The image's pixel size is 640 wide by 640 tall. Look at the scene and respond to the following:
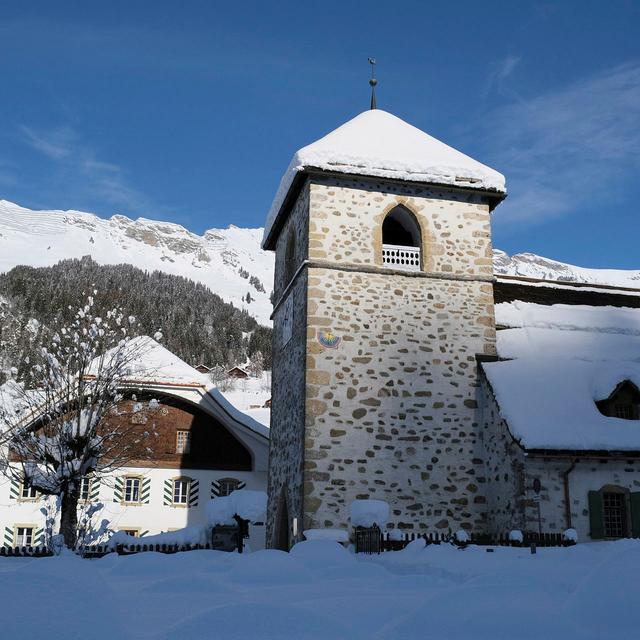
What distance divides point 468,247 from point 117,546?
11.1m

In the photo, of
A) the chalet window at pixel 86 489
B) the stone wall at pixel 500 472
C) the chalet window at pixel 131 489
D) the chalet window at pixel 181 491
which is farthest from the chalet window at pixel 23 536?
the stone wall at pixel 500 472

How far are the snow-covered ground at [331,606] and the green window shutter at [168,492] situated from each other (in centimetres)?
2185

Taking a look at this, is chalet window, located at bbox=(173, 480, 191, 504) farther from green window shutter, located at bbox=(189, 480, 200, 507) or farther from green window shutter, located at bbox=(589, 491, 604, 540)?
green window shutter, located at bbox=(589, 491, 604, 540)

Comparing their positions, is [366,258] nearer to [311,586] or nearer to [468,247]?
[468,247]

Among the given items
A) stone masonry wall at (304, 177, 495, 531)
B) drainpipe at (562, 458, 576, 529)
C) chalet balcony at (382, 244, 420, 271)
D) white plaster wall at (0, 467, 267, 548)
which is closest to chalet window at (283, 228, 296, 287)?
stone masonry wall at (304, 177, 495, 531)

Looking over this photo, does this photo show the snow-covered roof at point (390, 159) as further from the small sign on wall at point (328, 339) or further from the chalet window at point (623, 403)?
the chalet window at point (623, 403)

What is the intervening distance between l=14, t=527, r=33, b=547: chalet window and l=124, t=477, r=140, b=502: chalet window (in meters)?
3.37

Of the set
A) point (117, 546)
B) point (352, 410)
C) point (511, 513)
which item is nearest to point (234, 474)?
point (117, 546)

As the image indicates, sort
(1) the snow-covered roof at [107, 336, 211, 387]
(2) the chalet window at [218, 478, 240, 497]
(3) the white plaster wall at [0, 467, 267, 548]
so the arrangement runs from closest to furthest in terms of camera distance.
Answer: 1. (3) the white plaster wall at [0, 467, 267, 548]
2. (1) the snow-covered roof at [107, 336, 211, 387]
3. (2) the chalet window at [218, 478, 240, 497]

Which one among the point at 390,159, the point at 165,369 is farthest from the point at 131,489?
the point at 390,159

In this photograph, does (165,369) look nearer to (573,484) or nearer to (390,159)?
(390,159)

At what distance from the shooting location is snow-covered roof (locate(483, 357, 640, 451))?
Answer: 14609 mm

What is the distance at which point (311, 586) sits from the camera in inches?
243

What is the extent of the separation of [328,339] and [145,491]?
1422 centimetres
